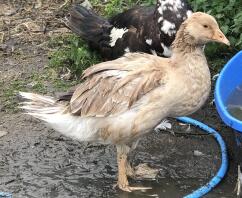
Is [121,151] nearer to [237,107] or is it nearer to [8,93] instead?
[237,107]

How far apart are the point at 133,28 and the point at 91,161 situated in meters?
1.29

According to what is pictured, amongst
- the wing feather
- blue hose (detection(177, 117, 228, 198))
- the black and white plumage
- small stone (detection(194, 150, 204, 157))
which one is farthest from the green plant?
the wing feather

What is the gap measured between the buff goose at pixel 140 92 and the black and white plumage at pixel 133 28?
0.93 m

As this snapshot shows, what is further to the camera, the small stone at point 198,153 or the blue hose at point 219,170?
the small stone at point 198,153

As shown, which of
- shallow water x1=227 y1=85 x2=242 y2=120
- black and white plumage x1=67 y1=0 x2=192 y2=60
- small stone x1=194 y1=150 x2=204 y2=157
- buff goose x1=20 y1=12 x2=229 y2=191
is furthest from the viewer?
black and white plumage x1=67 y1=0 x2=192 y2=60

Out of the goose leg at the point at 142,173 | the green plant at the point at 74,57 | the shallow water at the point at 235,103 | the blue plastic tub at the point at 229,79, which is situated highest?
the blue plastic tub at the point at 229,79

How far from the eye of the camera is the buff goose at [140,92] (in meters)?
3.94

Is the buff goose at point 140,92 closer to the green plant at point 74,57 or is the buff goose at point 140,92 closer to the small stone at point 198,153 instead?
the small stone at point 198,153

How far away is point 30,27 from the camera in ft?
22.1

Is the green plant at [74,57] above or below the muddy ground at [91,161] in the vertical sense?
below

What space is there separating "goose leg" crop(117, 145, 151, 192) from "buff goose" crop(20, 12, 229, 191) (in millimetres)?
32

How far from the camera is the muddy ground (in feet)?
14.3

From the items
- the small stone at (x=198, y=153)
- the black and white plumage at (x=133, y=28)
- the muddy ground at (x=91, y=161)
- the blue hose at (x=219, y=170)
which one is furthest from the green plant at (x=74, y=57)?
the small stone at (x=198, y=153)

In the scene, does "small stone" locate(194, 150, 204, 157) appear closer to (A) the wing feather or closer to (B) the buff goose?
(B) the buff goose
